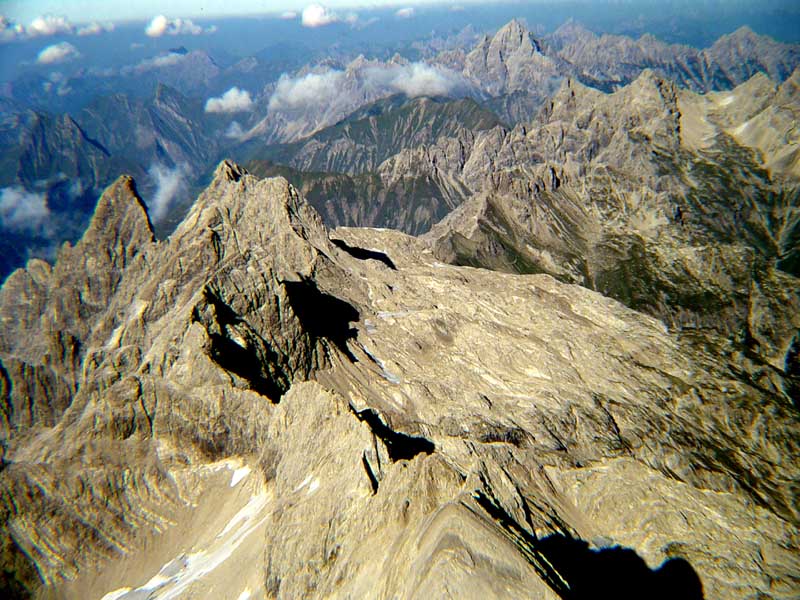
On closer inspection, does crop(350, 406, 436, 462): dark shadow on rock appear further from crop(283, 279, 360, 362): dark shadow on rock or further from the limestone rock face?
crop(283, 279, 360, 362): dark shadow on rock

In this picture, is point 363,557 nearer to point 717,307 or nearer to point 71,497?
point 71,497

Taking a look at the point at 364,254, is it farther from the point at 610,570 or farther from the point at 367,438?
the point at 610,570

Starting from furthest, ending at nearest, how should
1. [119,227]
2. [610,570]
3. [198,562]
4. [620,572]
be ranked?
1. [119,227]
2. [198,562]
3. [620,572]
4. [610,570]

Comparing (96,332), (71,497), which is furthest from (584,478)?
(96,332)

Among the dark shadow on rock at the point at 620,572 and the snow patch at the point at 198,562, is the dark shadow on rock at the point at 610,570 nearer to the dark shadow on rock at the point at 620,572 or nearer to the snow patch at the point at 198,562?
the dark shadow on rock at the point at 620,572

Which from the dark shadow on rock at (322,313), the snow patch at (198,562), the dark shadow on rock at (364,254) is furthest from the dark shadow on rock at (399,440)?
the dark shadow on rock at (364,254)

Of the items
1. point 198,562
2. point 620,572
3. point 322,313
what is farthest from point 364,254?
point 620,572
